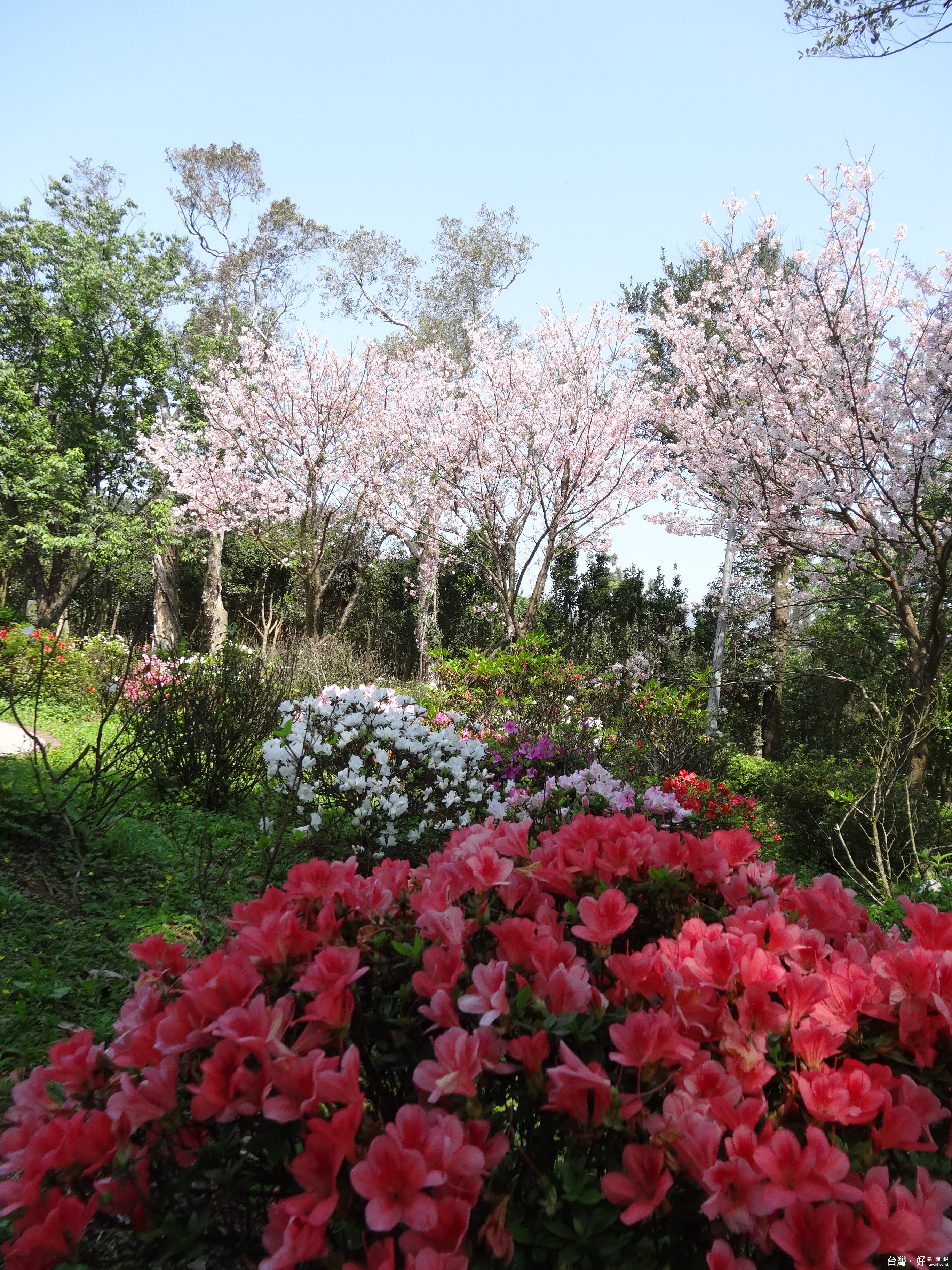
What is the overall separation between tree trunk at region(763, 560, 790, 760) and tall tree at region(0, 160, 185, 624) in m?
14.1

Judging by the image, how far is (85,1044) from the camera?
98cm

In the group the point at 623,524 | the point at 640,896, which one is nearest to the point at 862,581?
the point at 623,524

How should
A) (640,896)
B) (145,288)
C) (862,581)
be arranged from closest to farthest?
(640,896), (862,581), (145,288)

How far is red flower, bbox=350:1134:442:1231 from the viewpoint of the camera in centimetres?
68

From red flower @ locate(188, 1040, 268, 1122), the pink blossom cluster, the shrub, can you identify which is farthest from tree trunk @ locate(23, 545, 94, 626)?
red flower @ locate(188, 1040, 268, 1122)

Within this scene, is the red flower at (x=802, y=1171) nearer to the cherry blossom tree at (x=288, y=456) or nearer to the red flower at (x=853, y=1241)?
the red flower at (x=853, y=1241)

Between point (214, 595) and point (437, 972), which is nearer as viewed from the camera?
point (437, 972)

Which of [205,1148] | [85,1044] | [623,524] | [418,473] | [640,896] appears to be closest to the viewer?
[205,1148]

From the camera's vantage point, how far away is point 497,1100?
2.97 feet

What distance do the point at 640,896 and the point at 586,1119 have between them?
1.64 ft

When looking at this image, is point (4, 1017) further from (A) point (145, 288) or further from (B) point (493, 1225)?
(A) point (145, 288)

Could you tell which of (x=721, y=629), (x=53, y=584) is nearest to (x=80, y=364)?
(x=53, y=584)

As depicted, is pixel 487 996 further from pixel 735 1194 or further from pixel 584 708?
pixel 584 708

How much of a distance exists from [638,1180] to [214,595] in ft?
60.6
